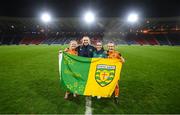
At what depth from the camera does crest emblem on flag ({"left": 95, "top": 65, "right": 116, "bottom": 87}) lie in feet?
15.3

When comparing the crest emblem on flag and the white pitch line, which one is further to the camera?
the crest emblem on flag

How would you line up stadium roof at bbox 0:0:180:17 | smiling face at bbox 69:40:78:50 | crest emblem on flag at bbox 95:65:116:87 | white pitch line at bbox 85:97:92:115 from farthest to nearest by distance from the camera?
stadium roof at bbox 0:0:180:17 < smiling face at bbox 69:40:78:50 < crest emblem on flag at bbox 95:65:116:87 < white pitch line at bbox 85:97:92:115

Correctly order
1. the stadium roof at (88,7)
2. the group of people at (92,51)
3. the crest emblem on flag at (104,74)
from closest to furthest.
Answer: the crest emblem on flag at (104,74) → the group of people at (92,51) → the stadium roof at (88,7)

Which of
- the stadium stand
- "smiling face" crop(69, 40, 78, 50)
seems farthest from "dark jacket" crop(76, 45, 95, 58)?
the stadium stand

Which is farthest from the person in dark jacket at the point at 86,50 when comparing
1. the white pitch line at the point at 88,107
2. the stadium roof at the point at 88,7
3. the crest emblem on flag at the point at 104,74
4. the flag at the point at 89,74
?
the stadium roof at the point at 88,7

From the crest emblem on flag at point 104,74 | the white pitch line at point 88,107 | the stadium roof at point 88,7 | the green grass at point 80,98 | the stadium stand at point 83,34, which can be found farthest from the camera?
the stadium stand at point 83,34

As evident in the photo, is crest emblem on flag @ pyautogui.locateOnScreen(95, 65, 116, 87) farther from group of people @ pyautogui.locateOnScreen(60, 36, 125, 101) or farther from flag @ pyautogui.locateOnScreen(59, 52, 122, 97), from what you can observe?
group of people @ pyautogui.locateOnScreen(60, 36, 125, 101)

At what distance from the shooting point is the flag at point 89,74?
4.68m

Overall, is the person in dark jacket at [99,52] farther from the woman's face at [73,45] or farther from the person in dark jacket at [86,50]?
the woman's face at [73,45]

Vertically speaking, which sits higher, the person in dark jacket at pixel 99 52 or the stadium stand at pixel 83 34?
the stadium stand at pixel 83 34

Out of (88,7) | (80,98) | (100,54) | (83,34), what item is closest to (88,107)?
(80,98)

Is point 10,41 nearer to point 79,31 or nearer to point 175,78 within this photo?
point 79,31

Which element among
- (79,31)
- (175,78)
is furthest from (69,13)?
(79,31)

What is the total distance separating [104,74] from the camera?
4695 mm
